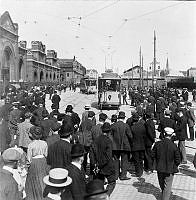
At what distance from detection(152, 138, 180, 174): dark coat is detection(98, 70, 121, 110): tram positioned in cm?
1951

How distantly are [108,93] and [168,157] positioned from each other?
20.0 metres

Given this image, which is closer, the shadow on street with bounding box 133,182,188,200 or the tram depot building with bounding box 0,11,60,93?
the shadow on street with bounding box 133,182,188,200

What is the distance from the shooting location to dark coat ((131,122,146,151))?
7.85 metres

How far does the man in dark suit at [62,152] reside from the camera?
18.1ft

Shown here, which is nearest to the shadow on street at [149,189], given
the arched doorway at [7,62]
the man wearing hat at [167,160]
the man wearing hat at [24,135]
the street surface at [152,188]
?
the street surface at [152,188]

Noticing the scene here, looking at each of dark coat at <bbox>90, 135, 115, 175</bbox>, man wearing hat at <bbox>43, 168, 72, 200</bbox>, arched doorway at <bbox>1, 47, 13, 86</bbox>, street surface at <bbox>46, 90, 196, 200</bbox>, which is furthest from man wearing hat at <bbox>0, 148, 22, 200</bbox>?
arched doorway at <bbox>1, 47, 13, 86</bbox>

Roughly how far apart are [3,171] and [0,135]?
4253 millimetres

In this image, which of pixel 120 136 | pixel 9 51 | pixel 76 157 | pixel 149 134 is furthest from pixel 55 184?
pixel 9 51

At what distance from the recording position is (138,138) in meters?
7.85

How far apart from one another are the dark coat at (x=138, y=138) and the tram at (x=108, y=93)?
1765 centimetres

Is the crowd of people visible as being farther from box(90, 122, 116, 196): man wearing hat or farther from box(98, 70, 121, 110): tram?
box(98, 70, 121, 110): tram

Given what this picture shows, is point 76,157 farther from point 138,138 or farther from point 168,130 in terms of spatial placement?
point 138,138

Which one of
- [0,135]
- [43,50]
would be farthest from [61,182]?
[43,50]

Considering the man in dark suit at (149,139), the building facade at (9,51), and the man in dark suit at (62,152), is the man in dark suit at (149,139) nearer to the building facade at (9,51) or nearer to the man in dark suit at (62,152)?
the man in dark suit at (62,152)
